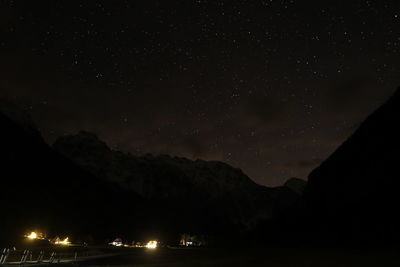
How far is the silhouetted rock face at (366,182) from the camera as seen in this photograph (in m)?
85.9

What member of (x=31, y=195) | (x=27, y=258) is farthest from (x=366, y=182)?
(x=31, y=195)

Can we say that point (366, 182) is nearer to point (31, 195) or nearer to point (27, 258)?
point (27, 258)

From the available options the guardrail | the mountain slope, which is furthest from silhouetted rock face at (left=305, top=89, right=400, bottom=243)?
the mountain slope

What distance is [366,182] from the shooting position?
9950 centimetres

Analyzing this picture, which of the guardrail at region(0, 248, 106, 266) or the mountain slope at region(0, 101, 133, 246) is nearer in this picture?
the guardrail at region(0, 248, 106, 266)

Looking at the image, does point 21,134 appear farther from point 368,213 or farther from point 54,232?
point 368,213

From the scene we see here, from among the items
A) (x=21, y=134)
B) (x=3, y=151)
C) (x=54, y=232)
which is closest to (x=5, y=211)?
(x=54, y=232)

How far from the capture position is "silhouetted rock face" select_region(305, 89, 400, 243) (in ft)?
282

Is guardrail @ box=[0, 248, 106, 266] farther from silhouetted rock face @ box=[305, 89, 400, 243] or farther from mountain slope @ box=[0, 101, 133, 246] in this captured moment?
mountain slope @ box=[0, 101, 133, 246]

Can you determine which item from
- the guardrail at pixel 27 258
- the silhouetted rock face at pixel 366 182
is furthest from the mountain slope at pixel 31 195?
the silhouetted rock face at pixel 366 182

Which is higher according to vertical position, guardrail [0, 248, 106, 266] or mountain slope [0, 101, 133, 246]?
mountain slope [0, 101, 133, 246]

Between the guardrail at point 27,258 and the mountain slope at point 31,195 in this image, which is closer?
the guardrail at point 27,258

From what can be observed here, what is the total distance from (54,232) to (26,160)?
187 feet

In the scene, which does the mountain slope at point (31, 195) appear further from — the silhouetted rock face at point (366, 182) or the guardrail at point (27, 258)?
the silhouetted rock face at point (366, 182)
